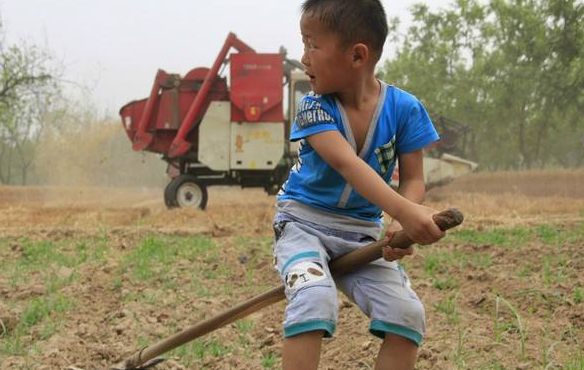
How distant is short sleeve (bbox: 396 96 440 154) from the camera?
7.72 feet

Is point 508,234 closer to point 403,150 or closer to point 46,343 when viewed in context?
point 46,343

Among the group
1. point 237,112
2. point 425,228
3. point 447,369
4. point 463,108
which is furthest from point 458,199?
point 425,228

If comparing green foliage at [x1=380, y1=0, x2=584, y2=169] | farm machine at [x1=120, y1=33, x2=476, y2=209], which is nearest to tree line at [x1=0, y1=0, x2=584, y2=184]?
green foliage at [x1=380, y1=0, x2=584, y2=169]

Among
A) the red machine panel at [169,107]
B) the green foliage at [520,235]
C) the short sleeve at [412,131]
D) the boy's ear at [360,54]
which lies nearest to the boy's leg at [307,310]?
the short sleeve at [412,131]

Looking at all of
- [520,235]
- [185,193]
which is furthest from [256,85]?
[520,235]

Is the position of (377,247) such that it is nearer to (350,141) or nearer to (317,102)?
(350,141)

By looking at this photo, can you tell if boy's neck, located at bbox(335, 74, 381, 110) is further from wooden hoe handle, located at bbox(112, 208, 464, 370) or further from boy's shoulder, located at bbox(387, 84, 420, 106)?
wooden hoe handle, located at bbox(112, 208, 464, 370)

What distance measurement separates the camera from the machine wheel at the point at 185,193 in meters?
12.6

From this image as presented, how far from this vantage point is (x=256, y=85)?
12.1m

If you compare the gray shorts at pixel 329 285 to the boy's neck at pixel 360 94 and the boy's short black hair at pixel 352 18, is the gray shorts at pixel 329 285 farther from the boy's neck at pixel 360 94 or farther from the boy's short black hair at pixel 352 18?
the boy's short black hair at pixel 352 18

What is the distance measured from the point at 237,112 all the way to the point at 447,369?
953 cm

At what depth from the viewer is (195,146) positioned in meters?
13.0

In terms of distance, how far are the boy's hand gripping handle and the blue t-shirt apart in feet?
0.60

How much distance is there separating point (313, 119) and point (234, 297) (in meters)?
3.09
